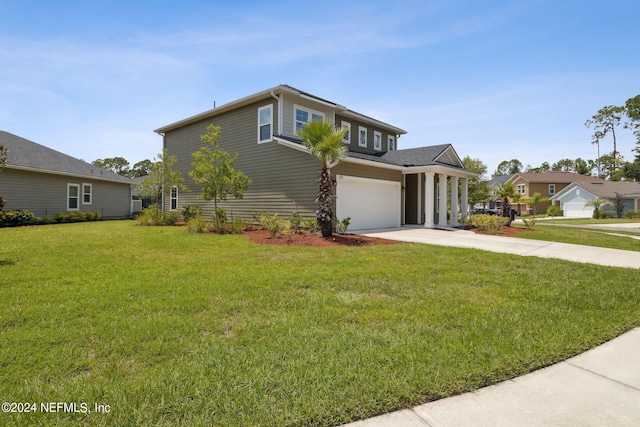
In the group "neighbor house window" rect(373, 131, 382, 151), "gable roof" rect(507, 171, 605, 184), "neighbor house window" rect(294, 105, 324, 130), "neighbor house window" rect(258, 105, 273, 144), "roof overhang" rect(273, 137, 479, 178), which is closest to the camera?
"roof overhang" rect(273, 137, 479, 178)

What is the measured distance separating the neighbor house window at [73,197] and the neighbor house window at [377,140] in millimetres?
19356

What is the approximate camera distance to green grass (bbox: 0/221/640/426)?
2244mm

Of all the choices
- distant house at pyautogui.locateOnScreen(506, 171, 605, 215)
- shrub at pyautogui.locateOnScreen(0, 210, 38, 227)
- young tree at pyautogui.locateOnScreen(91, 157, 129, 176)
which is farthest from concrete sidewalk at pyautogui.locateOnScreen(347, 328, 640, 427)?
young tree at pyautogui.locateOnScreen(91, 157, 129, 176)

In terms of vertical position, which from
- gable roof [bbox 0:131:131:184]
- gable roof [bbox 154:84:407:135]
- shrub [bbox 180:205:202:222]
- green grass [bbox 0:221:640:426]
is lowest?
green grass [bbox 0:221:640:426]

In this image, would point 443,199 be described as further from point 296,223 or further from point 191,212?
point 191,212

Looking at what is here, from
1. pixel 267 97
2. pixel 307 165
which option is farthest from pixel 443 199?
pixel 267 97

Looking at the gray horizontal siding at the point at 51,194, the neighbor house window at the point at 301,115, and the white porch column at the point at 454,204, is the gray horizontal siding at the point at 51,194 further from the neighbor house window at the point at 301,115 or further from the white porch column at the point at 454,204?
the white porch column at the point at 454,204

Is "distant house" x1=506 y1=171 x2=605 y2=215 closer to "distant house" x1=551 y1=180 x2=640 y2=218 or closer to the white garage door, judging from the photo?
"distant house" x1=551 y1=180 x2=640 y2=218

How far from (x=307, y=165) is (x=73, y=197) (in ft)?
54.5

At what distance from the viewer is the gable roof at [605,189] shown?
1551 inches

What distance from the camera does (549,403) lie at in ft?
7.48

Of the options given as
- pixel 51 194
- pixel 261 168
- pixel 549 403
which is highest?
pixel 261 168

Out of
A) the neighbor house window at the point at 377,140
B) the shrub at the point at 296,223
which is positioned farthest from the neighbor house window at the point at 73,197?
the neighbor house window at the point at 377,140

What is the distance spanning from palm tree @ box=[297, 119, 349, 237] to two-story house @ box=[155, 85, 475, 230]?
1.94 meters
